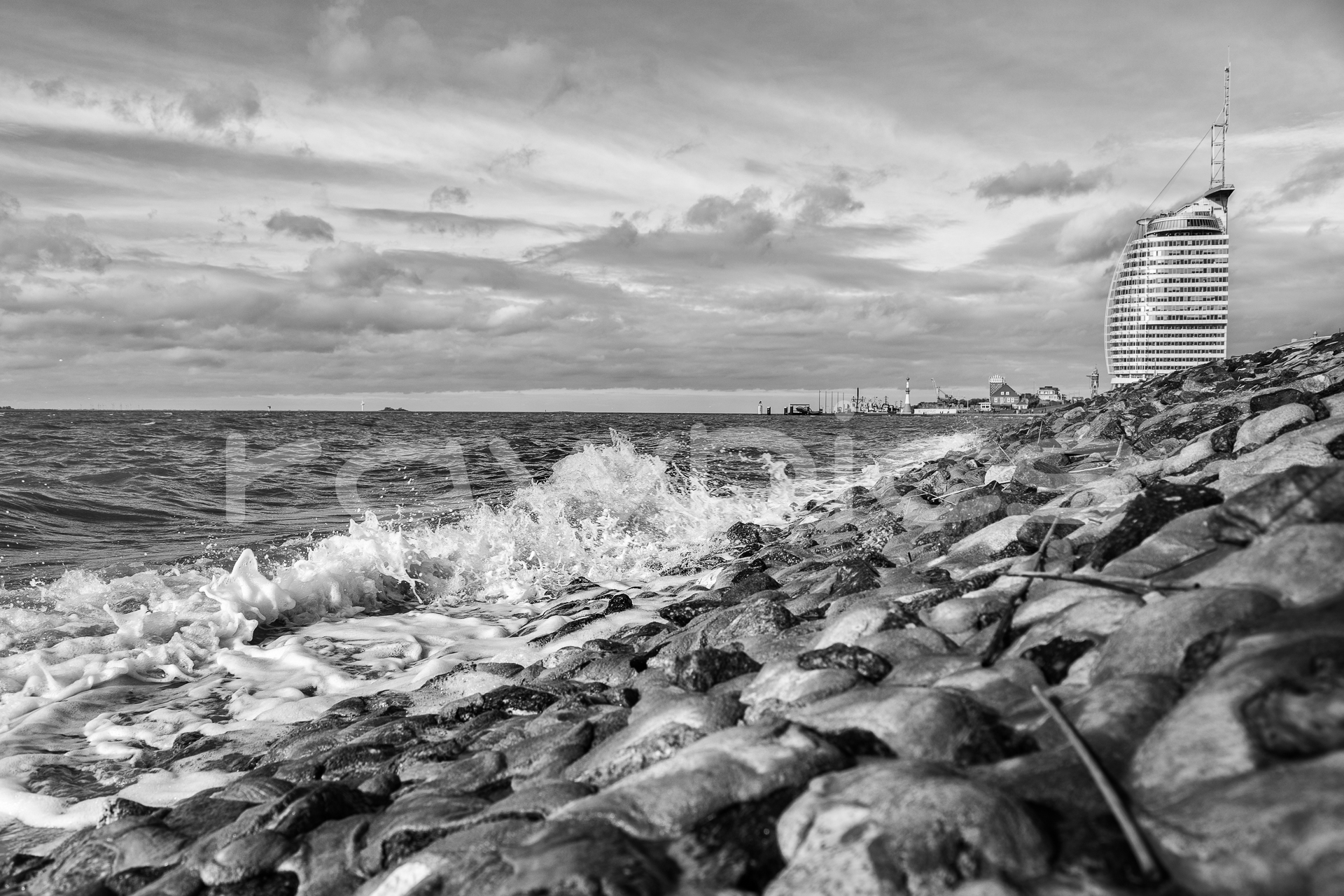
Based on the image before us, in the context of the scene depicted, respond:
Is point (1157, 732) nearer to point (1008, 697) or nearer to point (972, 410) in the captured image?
point (1008, 697)

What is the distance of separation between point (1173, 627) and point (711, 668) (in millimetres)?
1651

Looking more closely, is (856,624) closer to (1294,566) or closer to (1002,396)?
(1294,566)

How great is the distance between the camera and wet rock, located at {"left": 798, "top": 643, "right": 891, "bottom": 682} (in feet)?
9.13

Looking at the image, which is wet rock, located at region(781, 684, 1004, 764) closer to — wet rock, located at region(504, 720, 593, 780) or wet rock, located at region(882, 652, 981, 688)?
wet rock, located at region(882, 652, 981, 688)

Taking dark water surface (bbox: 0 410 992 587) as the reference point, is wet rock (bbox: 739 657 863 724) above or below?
above

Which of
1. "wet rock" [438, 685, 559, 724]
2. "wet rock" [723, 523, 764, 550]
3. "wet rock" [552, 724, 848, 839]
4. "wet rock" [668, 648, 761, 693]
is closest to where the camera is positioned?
"wet rock" [552, 724, 848, 839]

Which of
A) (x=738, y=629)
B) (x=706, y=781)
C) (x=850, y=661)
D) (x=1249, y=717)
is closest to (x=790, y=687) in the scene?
(x=850, y=661)

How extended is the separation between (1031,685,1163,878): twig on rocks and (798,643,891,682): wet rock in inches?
30.8

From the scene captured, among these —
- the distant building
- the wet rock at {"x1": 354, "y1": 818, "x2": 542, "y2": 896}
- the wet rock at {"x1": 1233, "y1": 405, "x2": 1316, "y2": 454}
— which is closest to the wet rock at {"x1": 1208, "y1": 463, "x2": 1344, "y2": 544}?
the wet rock at {"x1": 354, "y1": 818, "x2": 542, "y2": 896}

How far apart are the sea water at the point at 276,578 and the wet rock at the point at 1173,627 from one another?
375 cm

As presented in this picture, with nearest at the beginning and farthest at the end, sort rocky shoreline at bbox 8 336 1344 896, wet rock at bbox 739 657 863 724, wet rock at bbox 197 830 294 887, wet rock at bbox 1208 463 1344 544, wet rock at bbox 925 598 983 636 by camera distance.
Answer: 1. rocky shoreline at bbox 8 336 1344 896
2. wet rock at bbox 197 830 294 887
3. wet rock at bbox 1208 463 1344 544
4. wet rock at bbox 739 657 863 724
5. wet rock at bbox 925 598 983 636

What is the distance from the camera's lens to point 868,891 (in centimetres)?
152

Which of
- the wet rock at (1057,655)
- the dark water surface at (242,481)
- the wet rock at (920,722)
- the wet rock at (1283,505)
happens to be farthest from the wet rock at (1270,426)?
the dark water surface at (242,481)

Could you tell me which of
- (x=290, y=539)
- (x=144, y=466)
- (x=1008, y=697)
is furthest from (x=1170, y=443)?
(x=144, y=466)
